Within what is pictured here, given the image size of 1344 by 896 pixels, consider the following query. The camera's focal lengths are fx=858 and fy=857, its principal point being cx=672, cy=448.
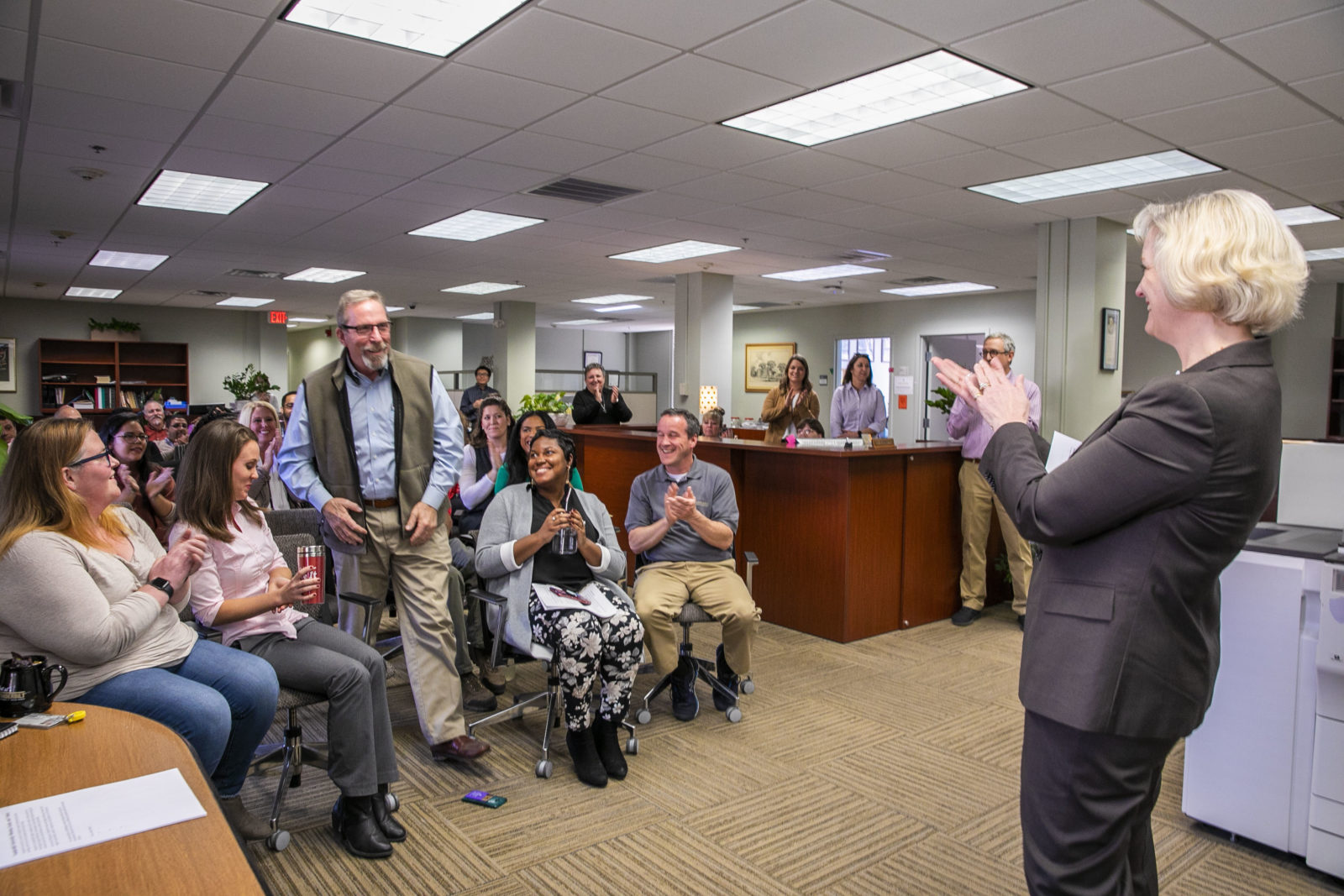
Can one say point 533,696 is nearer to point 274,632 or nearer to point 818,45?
point 274,632

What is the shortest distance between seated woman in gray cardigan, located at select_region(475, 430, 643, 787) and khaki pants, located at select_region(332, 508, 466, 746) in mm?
238

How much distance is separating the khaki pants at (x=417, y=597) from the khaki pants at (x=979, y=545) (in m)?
3.40

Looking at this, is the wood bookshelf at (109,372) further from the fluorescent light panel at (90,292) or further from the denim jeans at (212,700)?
the denim jeans at (212,700)

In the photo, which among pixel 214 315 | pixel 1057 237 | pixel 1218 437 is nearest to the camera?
pixel 1218 437

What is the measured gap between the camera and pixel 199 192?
5.96 meters

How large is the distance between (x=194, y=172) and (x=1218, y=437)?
19.0 feet

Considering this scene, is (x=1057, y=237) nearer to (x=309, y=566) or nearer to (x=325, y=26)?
(x=325, y=26)

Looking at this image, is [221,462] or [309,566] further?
[221,462]

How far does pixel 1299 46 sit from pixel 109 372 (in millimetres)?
14809

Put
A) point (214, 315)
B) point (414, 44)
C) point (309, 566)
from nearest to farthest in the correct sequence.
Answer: point (309, 566) → point (414, 44) → point (214, 315)

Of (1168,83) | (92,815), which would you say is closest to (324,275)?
(1168,83)

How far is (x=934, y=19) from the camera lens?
3.11 metres

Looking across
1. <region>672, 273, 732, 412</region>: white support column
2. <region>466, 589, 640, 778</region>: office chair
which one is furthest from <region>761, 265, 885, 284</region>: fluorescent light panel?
<region>466, 589, 640, 778</region>: office chair

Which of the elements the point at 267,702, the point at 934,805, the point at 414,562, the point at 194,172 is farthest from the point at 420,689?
the point at 194,172
